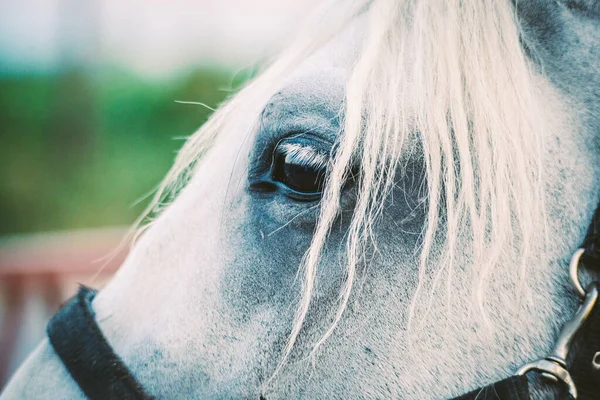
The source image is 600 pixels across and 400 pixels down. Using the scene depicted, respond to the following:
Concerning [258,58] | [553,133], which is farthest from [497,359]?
[258,58]

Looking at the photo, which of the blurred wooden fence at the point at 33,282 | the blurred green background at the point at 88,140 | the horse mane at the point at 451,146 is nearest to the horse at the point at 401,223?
the horse mane at the point at 451,146

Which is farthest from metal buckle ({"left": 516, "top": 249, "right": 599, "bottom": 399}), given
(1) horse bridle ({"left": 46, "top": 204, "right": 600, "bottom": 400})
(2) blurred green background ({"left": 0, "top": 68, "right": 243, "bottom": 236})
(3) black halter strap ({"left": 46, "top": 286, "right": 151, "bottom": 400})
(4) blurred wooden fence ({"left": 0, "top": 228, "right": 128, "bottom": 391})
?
(2) blurred green background ({"left": 0, "top": 68, "right": 243, "bottom": 236})

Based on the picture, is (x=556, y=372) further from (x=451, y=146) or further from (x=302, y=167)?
(x=302, y=167)

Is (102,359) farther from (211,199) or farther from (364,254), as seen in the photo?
(364,254)

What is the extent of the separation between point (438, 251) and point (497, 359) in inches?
8.1

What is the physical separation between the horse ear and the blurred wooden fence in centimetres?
307

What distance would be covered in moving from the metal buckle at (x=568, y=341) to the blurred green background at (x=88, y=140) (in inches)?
247

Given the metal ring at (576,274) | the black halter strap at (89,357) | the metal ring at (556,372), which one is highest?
the metal ring at (576,274)

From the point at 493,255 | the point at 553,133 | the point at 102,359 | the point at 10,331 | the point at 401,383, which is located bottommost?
the point at 10,331

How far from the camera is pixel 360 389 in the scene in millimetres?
925

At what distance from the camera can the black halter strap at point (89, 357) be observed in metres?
1.00

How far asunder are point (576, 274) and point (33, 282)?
139 inches

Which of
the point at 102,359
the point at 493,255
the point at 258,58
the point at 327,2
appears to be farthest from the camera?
the point at 258,58

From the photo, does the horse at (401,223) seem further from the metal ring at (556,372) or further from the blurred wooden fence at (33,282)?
the blurred wooden fence at (33,282)
